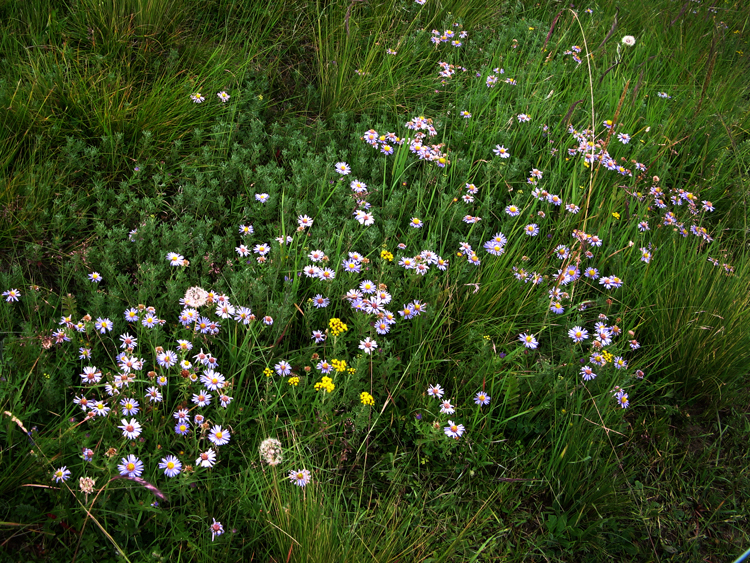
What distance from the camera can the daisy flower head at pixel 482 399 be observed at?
2303mm

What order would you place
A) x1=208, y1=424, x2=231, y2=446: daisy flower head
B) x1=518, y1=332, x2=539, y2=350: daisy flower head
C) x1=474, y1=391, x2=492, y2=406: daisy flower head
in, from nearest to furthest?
x1=208, y1=424, x2=231, y2=446: daisy flower head → x1=474, y1=391, x2=492, y2=406: daisy flower head → x1=518, y1=332, x2=539, y2=350: daisy flower head

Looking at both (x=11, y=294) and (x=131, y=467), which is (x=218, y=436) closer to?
(x=131, y=467)

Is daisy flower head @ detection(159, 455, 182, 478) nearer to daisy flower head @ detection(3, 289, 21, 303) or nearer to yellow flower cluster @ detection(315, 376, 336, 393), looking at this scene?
yellow flower cluster @ detection(315, 376, 336, 393)

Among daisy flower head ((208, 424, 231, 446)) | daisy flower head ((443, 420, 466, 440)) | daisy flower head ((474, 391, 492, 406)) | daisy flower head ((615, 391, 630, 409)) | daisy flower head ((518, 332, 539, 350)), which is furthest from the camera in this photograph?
daisy flower head ((518, 332, 539, 350))

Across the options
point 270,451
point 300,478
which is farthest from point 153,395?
point 300,478

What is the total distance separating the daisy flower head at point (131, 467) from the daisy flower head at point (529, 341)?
5.37 ft

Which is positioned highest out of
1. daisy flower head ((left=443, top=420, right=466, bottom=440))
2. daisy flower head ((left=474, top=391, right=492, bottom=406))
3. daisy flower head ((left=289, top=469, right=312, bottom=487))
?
daisy flower head ((left=474, top=391, right=492, bottom=406))

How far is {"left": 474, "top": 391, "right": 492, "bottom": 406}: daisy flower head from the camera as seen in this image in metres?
2.30

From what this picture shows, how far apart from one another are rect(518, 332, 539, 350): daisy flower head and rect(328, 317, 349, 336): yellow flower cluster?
0.82 metres

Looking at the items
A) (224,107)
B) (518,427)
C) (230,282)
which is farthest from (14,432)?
(224,107)

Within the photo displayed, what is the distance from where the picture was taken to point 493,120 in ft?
11.8

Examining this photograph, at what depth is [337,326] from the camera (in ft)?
7.66

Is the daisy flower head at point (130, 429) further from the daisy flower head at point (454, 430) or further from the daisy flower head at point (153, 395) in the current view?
the daisy flower head at point (454, 430)

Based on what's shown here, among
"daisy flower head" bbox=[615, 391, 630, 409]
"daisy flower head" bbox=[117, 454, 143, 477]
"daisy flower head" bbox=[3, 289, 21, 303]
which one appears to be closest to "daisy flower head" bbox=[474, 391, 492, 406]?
"daisy flower head" bbox=[615, 391, 630, 409]
